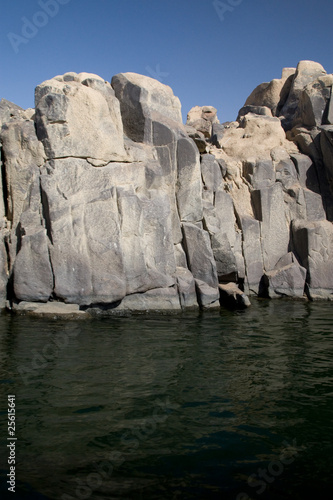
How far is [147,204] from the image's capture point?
14812 mm

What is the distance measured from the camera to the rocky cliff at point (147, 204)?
1312cm

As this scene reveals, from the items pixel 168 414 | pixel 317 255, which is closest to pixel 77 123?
pixel 317 255

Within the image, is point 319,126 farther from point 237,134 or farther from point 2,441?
point 2,441

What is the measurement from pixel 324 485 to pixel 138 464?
186 cm

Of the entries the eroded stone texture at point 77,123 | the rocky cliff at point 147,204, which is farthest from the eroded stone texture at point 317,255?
the eroded stone texture at point 77,123

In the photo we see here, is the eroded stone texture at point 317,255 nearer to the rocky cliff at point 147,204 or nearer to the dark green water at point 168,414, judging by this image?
the rocky cliff at point 147,204

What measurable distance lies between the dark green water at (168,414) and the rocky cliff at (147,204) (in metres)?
2.99

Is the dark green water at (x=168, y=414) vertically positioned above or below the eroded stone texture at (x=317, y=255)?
below

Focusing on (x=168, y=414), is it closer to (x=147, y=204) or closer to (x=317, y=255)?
(x=147, y=204)

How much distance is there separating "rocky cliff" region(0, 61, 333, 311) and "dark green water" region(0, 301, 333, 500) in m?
2.99

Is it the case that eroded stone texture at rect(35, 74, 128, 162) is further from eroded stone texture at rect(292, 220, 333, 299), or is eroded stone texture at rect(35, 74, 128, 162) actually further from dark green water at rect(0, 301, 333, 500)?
eroded stone texture at rect(292, 220, 333, 299)

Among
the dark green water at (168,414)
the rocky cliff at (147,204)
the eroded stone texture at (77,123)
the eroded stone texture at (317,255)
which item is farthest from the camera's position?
the eroded stone texture at (317,255)

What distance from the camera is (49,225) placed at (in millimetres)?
13117

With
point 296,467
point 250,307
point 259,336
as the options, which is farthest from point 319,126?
point 296,467
